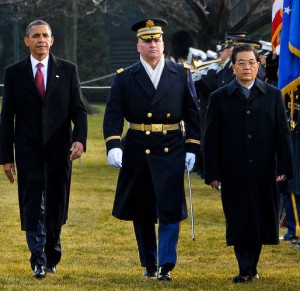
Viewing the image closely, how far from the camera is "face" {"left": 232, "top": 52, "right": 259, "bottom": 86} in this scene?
10.0 metres

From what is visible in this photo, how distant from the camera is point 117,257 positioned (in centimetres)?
1190

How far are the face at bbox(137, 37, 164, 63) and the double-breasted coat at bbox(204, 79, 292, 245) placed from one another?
514mm

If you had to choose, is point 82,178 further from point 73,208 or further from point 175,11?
point 175,11

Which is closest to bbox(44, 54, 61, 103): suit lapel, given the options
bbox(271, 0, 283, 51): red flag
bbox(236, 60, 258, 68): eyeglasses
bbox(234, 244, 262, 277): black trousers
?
bbox(236, 60, 258, 68): eyeglasses

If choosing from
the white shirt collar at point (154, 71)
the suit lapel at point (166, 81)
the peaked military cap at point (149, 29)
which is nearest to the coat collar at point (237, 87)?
the suit lapel at point (166, 81)

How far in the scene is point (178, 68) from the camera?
409 inches

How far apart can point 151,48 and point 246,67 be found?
2.30ft

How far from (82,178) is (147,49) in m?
11.1

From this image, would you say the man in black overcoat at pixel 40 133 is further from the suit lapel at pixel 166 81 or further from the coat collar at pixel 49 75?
the suit lapel at pixel 166 81

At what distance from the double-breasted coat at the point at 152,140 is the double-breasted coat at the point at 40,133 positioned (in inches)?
12.6

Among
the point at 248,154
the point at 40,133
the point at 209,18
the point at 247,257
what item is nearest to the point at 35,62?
the point at 40,133

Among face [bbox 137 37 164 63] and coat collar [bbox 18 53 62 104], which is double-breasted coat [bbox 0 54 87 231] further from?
face [bbox 137 37 164 63]

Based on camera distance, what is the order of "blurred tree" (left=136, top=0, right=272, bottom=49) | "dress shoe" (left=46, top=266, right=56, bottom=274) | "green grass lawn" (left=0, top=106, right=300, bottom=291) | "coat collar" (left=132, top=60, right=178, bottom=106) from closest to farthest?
"green grass lawn" (left=0, top=106, right=300, bottom=291) → "coat collar" (left=132, top=60, right=178, bottom=106) → "dress shoe" (left=46, top=266, right=56, bottom=274) → "blurred tree" (left=136, top=0, right=272, bottom=49)

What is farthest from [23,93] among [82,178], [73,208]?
[82,178]
